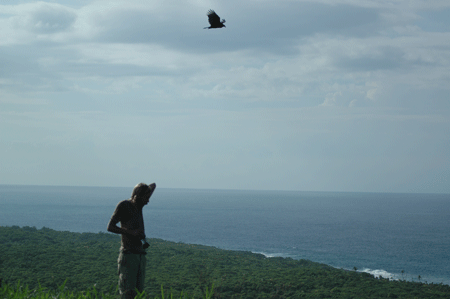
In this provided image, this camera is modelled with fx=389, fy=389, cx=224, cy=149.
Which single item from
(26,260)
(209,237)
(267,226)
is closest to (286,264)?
(26,260)

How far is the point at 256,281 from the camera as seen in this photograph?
88.7 ft

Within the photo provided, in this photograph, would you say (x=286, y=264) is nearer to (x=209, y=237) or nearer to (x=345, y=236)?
(x=209, y=237)

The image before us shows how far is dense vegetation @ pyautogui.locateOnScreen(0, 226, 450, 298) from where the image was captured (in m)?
24.7

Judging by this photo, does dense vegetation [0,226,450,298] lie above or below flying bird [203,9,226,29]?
below

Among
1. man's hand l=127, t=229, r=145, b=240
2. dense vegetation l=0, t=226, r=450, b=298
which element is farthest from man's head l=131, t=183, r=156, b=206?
dense vegetation l=0, t=226, r=450, b=298

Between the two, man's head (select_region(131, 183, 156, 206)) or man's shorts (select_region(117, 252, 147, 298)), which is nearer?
man's shorts (select_region(117, 252, 147, 298))

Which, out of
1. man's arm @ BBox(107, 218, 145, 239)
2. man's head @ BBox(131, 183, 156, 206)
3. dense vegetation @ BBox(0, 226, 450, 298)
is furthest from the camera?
dense vegetation @ BBox(0, 226, 450, 298)

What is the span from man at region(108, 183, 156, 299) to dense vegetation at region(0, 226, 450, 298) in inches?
526

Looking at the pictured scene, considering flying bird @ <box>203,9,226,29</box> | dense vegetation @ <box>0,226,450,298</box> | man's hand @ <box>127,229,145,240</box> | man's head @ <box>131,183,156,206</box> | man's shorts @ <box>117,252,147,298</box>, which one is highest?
flying bird @ <box>203,9,226,29</box>

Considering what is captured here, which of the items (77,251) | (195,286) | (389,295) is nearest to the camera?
(389,295)

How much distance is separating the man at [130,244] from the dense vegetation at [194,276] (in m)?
13.4

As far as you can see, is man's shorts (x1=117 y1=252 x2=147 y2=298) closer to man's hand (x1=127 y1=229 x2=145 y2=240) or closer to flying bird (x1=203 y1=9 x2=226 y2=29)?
man's hand (x1=127 y1=229 x2=145 y2=240)

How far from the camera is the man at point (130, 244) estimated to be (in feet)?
23.6

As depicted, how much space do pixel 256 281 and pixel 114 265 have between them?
11.7m
